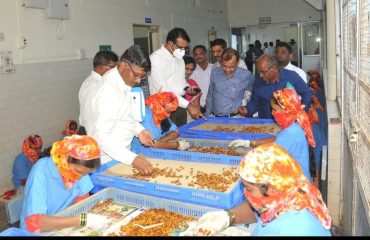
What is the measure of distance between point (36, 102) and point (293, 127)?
3.89 meters

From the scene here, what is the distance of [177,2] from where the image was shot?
9.67 meters

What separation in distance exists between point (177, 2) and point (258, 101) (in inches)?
244

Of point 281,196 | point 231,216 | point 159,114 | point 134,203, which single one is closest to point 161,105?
point 159,114

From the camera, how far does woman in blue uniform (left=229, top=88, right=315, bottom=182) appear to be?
238 cm

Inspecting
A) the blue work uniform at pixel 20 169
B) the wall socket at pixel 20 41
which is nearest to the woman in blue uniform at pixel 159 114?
the blue work uniform at pixel 20 169

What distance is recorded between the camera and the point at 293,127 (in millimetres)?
2426

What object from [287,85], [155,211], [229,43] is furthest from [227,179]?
[229,43]

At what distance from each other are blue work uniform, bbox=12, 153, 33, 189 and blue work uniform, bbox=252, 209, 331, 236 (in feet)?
12.6

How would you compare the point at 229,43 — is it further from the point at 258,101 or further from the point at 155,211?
the point at 155,211

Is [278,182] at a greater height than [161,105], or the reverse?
[161,105]

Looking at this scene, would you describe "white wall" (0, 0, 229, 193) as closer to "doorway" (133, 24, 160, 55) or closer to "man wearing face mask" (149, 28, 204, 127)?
"doorway" (133, 24, 160, 55)

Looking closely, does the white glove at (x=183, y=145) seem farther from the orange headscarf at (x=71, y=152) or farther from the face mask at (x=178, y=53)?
the orange headscarf at (x=71, y=152)

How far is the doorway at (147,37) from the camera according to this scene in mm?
7927

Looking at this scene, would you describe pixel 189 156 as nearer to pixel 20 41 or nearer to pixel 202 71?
pixel 202 71
